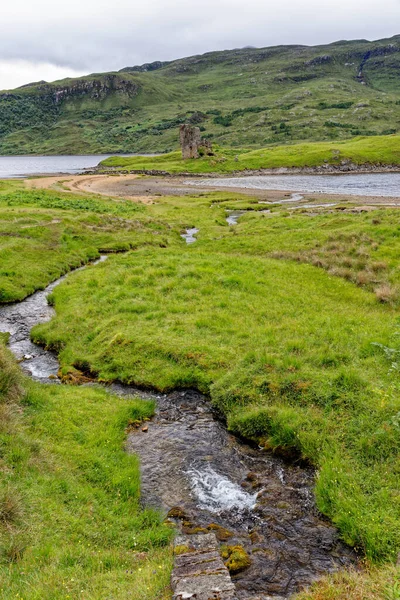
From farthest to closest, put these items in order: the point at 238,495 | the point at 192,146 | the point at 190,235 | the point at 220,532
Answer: the point at 192,146 → the point at 190,235 → the point at 238,495 → the point at 220,532

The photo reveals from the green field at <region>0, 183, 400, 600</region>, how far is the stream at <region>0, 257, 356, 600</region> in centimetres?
54

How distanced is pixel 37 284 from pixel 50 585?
26.6m

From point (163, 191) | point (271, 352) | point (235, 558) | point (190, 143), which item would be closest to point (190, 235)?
point (271, 352)

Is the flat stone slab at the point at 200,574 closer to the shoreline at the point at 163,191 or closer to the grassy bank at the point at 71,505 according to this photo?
the grassy bank at the point at 71,505

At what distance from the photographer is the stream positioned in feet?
30.9

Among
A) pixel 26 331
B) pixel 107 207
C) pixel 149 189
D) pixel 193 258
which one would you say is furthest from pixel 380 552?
pixel 149 189

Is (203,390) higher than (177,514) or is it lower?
higher

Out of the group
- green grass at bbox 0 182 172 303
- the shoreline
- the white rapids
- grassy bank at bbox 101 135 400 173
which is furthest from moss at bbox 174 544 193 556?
grassy bank at bbox 101 135 400 173

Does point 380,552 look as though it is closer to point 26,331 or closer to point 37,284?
point 26,331

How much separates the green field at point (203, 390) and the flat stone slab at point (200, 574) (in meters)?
0.38

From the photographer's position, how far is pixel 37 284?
31.8 meters

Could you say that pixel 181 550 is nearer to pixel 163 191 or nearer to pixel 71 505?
pixel 71 505

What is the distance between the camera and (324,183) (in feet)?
368

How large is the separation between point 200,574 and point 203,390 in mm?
9205
